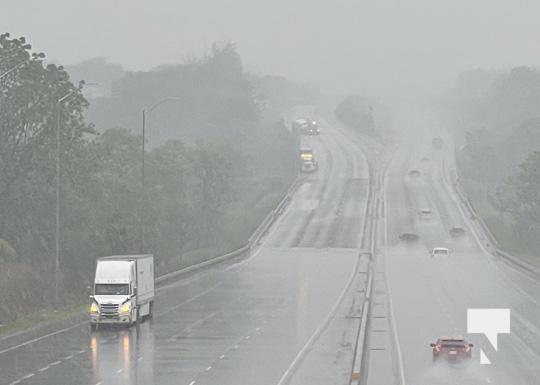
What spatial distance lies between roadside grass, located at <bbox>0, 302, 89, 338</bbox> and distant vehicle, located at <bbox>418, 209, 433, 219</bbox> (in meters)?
70.6

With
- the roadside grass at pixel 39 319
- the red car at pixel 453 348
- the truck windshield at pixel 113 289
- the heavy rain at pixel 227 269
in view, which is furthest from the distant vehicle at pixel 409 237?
the red car at pixel 453 348

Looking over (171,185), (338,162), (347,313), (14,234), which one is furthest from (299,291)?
(338,162)

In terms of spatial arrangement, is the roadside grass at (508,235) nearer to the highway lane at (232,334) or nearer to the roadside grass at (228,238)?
the highway lane at (232,334)

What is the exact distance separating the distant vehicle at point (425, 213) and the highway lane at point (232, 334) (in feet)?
80.0

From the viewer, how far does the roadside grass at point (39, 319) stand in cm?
4592

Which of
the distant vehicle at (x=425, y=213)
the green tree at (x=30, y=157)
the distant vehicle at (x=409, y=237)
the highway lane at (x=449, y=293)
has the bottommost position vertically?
the highway lane at (x=449, y=293)

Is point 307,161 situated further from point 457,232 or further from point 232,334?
point 232,334

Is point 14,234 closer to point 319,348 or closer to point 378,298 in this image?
point 378,298

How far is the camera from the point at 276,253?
97.0m

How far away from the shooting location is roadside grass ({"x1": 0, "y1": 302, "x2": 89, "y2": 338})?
4592cm

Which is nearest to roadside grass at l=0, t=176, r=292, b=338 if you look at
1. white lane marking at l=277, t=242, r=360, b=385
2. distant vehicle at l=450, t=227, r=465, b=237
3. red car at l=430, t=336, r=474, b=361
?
white lane marking at l=277, t=242, r=360, b=385

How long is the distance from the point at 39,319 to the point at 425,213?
7924 cm

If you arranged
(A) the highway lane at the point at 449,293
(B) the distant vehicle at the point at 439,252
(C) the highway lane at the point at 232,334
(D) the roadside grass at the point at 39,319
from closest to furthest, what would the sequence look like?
1. (C) the highway lane at the point at 232,334
2. (A) the highway lane at the point at 449,293
3. (D) the roadside grass at the point at 39,319
4. (B) the distant vehicle at the point at 439,252

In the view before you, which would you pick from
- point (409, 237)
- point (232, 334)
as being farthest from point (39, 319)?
point (409, 237)
